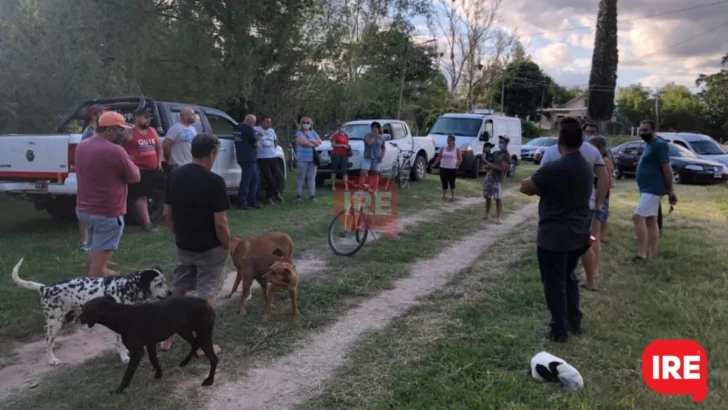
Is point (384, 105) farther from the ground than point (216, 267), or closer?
farther from the ground

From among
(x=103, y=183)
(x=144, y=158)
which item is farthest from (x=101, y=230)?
(x=144, y=158)

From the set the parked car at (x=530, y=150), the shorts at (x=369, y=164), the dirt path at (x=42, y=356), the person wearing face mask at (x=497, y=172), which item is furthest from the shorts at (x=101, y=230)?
the parked car at (x=530, y=150)

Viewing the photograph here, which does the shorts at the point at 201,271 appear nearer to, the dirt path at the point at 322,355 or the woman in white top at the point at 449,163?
the dirt path at the point at 322,355

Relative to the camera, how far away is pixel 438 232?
30.5 ft

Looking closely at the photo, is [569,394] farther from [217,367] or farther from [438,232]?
[438,232]

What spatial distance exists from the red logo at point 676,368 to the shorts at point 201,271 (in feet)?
10.5

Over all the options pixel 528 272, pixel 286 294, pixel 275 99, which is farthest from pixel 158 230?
pixel 275 99

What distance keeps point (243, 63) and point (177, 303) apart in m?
11.0

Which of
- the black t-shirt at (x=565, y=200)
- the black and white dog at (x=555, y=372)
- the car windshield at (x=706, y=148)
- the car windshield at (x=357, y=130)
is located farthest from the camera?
the car windshield at (x=706, y=148)

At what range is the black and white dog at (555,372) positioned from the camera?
3656 millimetres

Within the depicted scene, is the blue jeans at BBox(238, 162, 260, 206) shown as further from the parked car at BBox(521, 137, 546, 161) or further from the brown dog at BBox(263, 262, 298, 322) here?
the parked car at BBox(521, 137, 546, 161)

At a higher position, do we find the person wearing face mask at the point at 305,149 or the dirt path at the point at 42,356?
the person wearing face mask at the point at 305,149

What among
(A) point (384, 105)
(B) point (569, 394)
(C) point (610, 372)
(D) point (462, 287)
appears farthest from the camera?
(A) point (384, 105)

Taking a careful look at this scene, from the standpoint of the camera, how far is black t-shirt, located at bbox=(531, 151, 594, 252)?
434 centimetres
